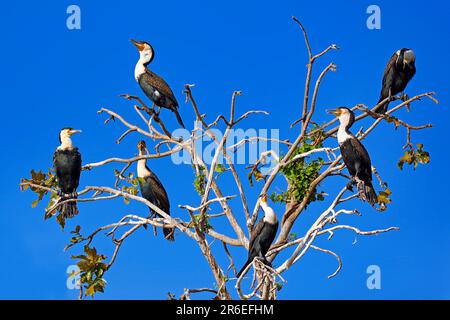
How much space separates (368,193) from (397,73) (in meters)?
1.94

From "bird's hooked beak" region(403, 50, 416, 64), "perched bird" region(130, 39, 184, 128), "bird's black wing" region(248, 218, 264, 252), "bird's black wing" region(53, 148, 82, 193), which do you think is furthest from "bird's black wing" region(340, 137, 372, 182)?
"bird's black wing" region(53, 148, 82, 193)

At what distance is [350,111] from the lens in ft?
25.0

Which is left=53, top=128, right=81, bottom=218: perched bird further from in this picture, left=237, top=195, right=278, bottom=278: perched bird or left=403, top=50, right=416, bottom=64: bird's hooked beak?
left=403, top=50, right=416, bottom=64: bird's hooked beak

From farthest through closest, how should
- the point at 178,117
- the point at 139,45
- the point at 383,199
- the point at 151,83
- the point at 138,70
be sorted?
the point at 139,45
the point at 138,70
the point at 151,83
the point at 178,117
the point at 383,199

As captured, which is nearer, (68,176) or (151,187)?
(68,176)

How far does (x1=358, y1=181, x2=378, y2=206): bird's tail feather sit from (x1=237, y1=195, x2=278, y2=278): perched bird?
81 cm

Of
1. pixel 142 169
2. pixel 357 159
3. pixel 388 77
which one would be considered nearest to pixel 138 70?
pixel 142 169

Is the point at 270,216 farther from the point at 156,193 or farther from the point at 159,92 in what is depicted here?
the point at 159,92

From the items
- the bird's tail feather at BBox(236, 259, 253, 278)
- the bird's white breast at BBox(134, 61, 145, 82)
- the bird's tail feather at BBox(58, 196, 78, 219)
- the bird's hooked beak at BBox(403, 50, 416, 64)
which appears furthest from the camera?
the bird's white breast at BBox(134, 61, 145, 82)

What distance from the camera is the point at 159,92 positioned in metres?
8.59

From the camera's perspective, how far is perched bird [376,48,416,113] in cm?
863
